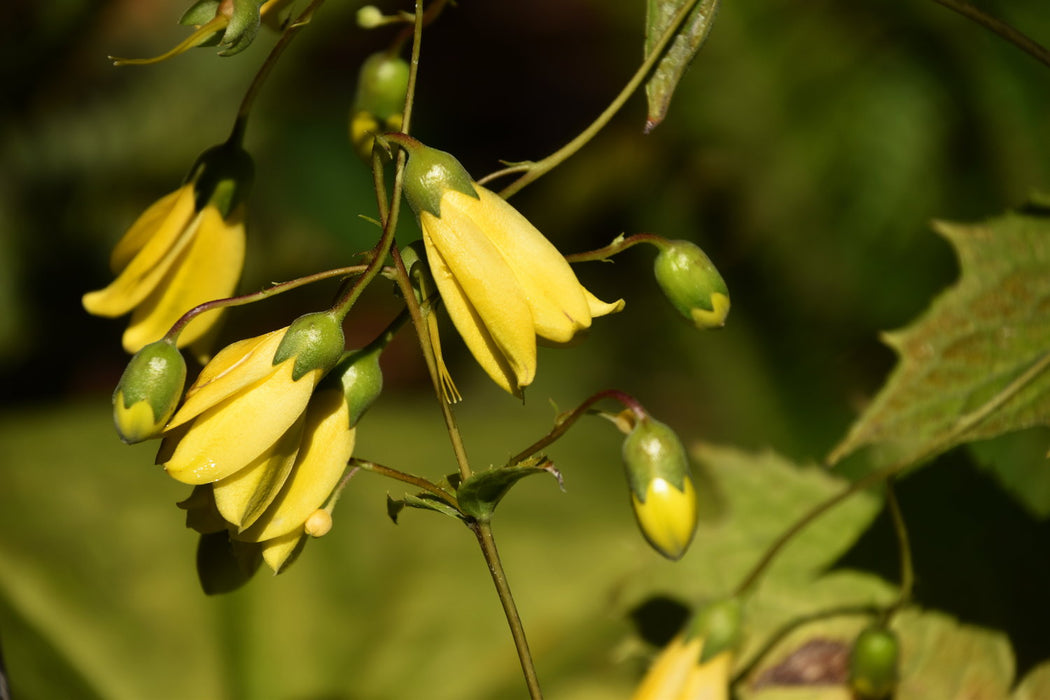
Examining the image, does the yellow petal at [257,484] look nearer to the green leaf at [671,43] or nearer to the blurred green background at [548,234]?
the green leaf at [671,43]

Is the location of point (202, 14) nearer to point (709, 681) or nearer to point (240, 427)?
point (240, 427)

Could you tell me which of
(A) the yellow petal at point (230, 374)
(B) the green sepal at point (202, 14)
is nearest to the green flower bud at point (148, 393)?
(A) the yellow petal at point (230, 374)

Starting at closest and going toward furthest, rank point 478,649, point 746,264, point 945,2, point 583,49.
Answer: point 945,2 < point 478,649 < point 746,264 < point 583,49

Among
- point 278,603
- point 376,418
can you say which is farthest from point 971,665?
point 376,418

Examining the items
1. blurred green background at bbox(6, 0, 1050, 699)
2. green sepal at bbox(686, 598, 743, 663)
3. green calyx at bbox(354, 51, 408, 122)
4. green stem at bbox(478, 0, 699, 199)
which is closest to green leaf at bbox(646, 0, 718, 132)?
green stem at bbox(478, 0, 699, 199)

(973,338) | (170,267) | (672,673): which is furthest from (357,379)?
(973,338)

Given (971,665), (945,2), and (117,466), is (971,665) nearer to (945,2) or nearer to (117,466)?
(945,2)

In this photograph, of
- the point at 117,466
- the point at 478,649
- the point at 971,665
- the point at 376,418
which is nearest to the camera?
the point at 971,665
